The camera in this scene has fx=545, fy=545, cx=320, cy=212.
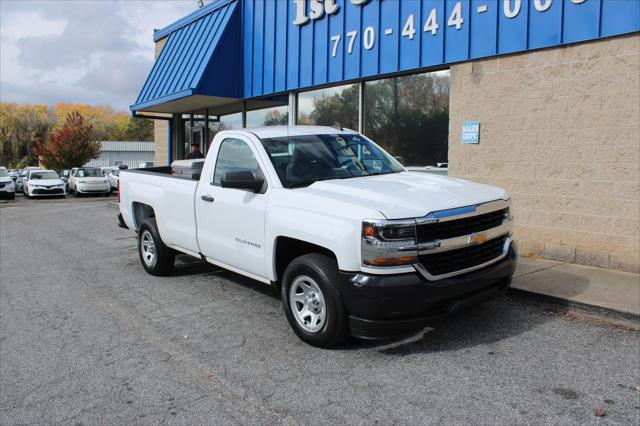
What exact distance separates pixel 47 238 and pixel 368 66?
752 cm

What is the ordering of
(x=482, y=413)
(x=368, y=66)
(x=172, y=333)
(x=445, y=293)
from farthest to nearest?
1. (x=368, y=66)
2. (x=172, y=333)
3. (x=445, y=293)
4. (x=482, y=413)

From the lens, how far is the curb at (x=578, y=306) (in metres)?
5.09

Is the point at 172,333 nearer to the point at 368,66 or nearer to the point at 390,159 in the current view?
the point at 390,159

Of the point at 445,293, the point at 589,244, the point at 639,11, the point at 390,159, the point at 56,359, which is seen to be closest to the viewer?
the point at 445,293

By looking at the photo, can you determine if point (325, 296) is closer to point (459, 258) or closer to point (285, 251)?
point (285, 251)

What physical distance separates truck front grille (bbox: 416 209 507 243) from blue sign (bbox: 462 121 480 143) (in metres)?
3.93

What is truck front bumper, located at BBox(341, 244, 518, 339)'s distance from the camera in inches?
159

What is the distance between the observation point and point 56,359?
4.46 meters

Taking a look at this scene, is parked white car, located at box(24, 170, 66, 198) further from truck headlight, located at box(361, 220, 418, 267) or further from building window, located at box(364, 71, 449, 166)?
truck headlight, located at box(361, 220, 418, 267)

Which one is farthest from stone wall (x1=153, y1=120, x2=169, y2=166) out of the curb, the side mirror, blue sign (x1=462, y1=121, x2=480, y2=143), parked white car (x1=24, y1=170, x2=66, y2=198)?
the curb

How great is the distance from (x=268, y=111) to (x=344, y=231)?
408 inches

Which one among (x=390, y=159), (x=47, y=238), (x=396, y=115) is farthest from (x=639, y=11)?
(x=47, y=238)

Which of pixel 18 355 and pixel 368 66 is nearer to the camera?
pixel 18 355

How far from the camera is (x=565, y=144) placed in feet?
24.3
